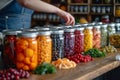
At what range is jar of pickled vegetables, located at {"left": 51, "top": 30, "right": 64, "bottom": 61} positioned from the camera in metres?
1.82

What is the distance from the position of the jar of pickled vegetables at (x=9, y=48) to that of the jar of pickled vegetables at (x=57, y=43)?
235 mm

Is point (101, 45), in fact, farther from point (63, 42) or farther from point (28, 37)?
point (28, 37)

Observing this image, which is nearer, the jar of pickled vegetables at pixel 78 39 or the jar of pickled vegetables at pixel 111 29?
the jar of pickled vegetables at pixel 78 39

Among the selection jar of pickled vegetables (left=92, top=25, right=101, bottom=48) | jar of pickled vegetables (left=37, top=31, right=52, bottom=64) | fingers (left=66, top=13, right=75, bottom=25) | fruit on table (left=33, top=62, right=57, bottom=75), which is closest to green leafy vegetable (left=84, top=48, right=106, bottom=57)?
jar of pickled vegetables (left=92, top=25, right=101, bottom=48)

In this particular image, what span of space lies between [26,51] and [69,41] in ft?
1.45

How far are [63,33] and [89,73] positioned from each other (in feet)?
1.38

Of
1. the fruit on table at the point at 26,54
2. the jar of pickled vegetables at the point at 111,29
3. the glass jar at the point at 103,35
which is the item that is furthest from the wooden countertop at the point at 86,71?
the jar of pickled vegetables at the point at 111,29

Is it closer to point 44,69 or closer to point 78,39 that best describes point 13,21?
point 78,39

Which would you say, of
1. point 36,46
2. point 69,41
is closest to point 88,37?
point 69,41

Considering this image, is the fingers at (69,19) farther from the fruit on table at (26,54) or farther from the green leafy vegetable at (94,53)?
the fruit on table at (26,54)

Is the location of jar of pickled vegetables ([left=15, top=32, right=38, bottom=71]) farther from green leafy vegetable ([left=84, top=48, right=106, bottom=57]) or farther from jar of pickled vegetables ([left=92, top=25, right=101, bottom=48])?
jar of pickled vegetables ([left=92, top=25, right=101, bottom=48])

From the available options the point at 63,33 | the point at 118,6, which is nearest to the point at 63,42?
the point at 63,33

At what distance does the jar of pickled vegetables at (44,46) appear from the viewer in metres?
1.69

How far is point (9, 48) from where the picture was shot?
5.54 ft
